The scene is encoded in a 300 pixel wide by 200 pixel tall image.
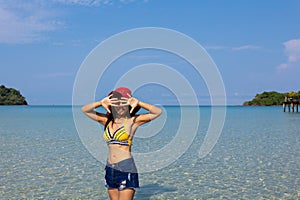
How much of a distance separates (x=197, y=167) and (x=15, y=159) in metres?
7.43

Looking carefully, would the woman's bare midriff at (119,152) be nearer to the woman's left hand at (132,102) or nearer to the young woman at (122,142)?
the young woman at (122,142)

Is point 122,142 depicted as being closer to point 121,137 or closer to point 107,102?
point 121,137

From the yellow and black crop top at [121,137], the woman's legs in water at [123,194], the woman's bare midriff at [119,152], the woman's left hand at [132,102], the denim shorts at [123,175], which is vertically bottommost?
the woman's legs in water at [123,194]

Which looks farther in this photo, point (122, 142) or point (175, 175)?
point (175, 175)

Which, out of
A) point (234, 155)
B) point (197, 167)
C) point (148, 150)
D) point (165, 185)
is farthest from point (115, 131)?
point (148, 150)

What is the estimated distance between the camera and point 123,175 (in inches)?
232

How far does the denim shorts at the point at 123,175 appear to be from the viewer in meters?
5.87

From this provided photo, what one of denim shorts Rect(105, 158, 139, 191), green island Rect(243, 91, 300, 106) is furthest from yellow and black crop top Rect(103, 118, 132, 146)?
green island Rect(243, 91, 300, 106)

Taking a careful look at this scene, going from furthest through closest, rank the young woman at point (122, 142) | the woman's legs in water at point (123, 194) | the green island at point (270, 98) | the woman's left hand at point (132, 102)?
the green island at point (270, 98)
the woman's legs in water at point (123, 194)
the young woman at point (122, 142)
the woman's left hand at point (132, 102)

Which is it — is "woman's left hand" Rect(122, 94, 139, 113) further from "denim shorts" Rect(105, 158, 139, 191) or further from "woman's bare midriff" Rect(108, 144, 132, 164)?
"denim shorts" Rect(105, 158, 139, 191)

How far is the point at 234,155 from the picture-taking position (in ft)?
53.0

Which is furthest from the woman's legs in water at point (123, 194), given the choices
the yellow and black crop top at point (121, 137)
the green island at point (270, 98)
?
the green island at point (270, 98)

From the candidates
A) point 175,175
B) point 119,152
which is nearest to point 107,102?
point 119,152

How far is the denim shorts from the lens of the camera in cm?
587
